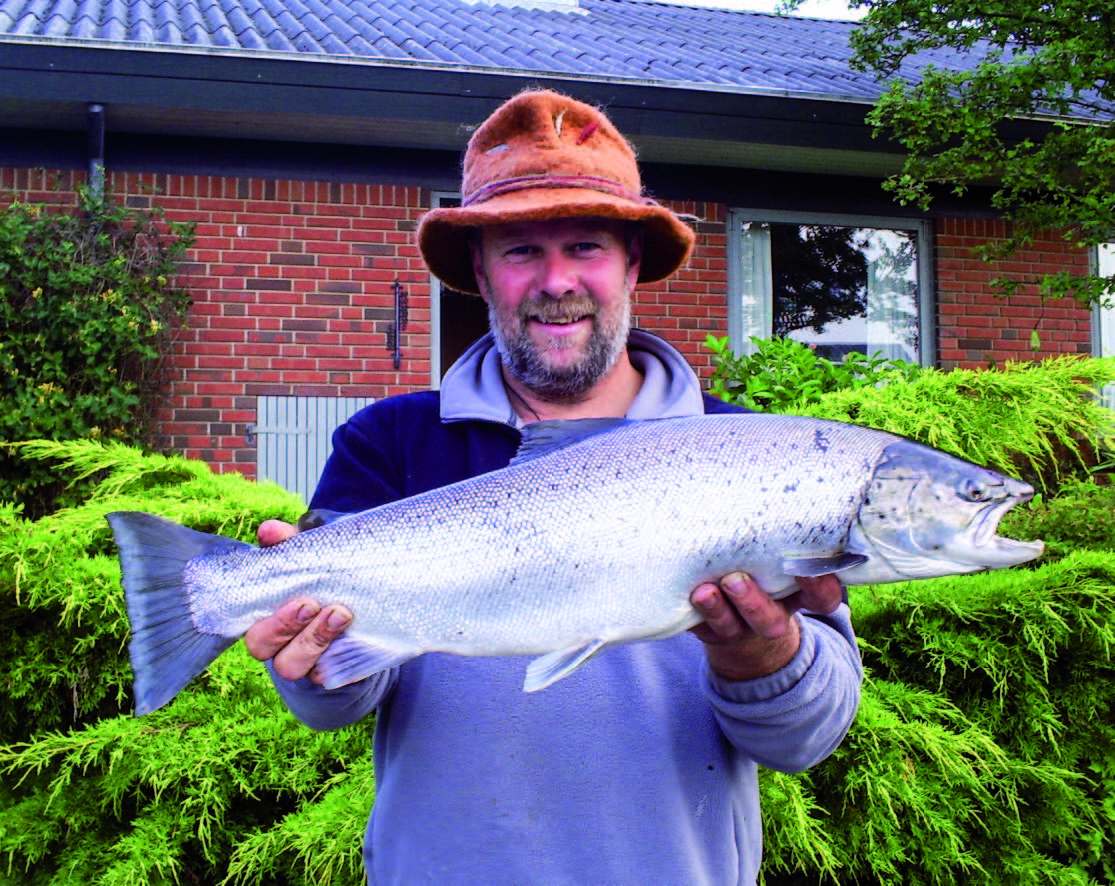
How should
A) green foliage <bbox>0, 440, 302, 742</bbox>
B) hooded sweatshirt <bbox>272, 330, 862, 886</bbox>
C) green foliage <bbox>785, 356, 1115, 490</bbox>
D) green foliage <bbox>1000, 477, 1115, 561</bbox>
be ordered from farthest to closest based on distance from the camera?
green foliage <bbox>785, 356, 1115, 490</bbox>
green foliage <bbox>1000, 477, 1115, 561</bbox>
green foliage <bbox>0, 440, 302, 742</bbox>
hooded sweatshirt <bbox>272, 330, 862, 886</bbox>

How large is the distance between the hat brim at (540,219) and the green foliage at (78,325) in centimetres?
452

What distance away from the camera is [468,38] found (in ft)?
28.0

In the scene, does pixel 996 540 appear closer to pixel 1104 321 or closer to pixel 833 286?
pixel 833 286

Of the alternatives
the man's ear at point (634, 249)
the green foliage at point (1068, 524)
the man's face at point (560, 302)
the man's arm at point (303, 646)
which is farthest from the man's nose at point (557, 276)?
the green foliage at point (1068, 524)

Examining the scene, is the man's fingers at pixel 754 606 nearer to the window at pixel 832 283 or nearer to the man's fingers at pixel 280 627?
the man's fingers at pixel 280 627

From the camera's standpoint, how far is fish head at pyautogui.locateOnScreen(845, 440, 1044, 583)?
1.80m

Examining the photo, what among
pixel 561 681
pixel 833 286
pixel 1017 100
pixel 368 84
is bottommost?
pixel 561 681

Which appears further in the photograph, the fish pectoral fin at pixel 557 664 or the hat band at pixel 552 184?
the hat band at pixel 552 184

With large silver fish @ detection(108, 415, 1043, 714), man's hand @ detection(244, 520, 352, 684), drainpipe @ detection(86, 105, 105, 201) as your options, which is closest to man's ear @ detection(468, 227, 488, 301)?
large silver fish @ detection(108, 415, 1043, 714)

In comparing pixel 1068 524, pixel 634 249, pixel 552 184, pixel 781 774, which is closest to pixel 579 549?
pixel 552 184

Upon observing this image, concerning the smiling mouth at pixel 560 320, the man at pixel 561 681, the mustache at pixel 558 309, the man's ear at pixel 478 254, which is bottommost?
the man at pixel 561 681

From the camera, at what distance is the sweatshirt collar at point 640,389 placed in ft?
7.54

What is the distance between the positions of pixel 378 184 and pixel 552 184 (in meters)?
5.65

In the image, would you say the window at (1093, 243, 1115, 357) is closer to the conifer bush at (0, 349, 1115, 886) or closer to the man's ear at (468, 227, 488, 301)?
the conifer bush at (0, 349, 1115, 886)
